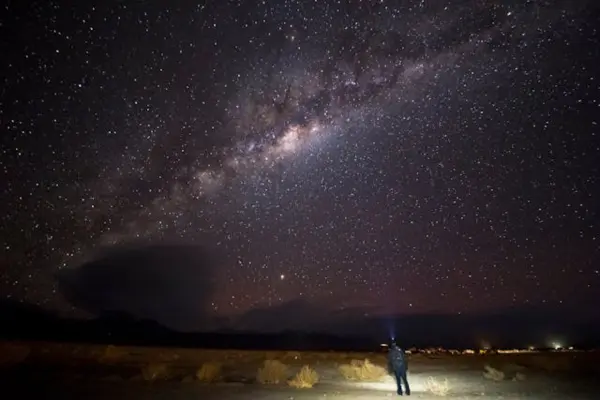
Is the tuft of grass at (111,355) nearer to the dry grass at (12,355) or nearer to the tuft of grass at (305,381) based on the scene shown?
the dry grass at (12,355)

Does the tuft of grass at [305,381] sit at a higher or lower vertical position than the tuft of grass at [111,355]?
lower

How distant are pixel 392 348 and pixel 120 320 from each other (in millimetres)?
136475

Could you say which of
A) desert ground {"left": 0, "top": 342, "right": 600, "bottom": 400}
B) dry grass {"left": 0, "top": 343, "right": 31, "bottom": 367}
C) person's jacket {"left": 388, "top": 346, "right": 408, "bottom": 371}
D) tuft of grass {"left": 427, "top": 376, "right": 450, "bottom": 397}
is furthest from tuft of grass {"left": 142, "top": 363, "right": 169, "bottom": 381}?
tuft of grass {"left": 427, "top": 376, "right": 450, "bottom": 397}

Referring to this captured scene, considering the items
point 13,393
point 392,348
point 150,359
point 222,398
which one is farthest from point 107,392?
point 150,359

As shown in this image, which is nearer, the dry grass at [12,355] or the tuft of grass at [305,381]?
the tuft of grass at [305,381]

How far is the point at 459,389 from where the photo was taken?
17.9 meters

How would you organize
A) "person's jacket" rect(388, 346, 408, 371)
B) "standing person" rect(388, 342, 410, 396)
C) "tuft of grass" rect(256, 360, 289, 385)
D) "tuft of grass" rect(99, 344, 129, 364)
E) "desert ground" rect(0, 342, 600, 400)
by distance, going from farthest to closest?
"tuft of grass" rect(99, 344, 129, 364), "tuft of grass" rect(256, 360, 289, 385), "person's jacket" rect(388, 346, 408, 371), "standing person" rect(388, 342, 410, 396), "desert ground" rect(0, 342, 600, 400)

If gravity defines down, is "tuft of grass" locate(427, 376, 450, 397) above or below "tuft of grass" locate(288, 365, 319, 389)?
below

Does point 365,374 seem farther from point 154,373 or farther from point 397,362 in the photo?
point 154,373

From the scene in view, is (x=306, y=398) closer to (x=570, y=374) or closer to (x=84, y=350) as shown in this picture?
(x=570, y=374)

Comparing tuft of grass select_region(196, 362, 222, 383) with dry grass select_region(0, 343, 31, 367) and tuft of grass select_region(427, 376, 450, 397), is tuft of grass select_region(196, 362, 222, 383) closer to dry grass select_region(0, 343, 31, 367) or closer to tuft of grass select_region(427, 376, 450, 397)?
tuft of grass select_region(427, 376, 450, 397)

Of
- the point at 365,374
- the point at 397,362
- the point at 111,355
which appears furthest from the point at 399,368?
the point at 111,355

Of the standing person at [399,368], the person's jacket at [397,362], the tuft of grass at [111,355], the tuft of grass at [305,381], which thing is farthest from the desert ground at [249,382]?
the person's jacket at [397,362]

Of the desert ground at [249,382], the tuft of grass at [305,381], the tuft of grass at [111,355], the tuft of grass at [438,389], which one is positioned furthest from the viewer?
the tuft of grass at [111,355]
